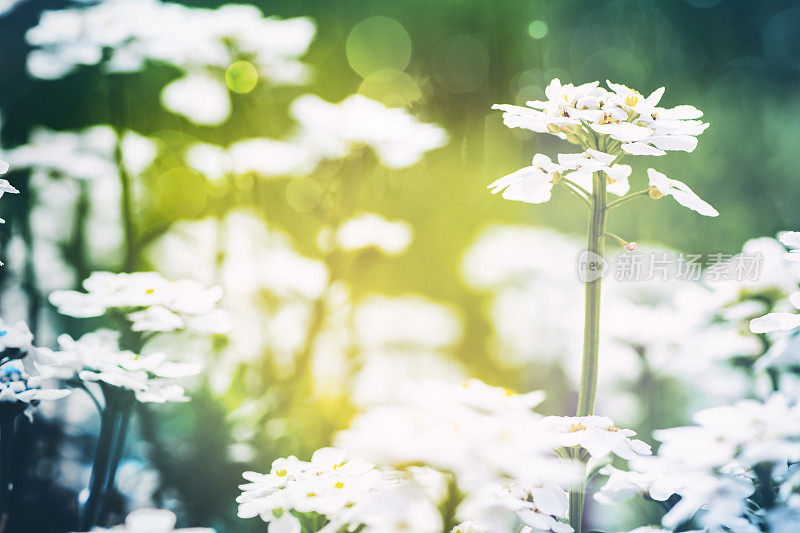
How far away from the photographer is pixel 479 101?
1011 mm

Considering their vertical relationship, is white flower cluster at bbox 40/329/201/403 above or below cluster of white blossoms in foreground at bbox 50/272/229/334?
below

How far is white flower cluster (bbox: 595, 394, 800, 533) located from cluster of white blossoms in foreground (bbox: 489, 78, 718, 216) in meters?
0.17

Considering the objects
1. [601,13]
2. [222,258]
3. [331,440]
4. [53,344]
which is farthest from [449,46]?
[53,344]

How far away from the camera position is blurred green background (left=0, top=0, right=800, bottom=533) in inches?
39.1

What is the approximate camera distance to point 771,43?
39.6 inches

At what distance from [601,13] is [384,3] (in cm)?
38

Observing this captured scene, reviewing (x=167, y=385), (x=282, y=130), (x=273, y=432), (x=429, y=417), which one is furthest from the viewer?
(x=282, y=130)

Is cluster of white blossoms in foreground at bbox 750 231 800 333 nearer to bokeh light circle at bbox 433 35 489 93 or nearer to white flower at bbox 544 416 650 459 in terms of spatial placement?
white flower at bbox 544 416 650 459

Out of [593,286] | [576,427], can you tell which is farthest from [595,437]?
[593,286]

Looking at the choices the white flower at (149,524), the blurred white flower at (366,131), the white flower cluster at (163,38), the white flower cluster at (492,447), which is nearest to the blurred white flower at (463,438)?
the white flower cluster at (492,447)

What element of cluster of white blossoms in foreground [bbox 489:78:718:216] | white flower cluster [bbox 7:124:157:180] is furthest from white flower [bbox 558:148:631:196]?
white flower cluster [bbox 7:124:157:180]

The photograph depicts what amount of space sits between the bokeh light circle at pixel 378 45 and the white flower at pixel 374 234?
0.88 feet

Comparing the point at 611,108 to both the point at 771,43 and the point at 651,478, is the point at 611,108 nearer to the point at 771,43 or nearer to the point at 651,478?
the point at 651,478

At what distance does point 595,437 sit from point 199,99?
33.0 inches
